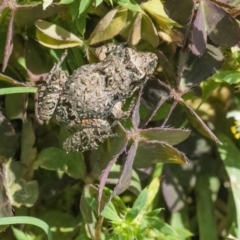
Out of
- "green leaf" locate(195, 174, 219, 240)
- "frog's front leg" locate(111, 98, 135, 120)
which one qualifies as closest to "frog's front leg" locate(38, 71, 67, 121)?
"frog's front leg" locate(111, 98, 135, 120)

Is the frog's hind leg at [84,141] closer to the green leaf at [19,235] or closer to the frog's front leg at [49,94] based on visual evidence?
the frog's front leg at [49,94]

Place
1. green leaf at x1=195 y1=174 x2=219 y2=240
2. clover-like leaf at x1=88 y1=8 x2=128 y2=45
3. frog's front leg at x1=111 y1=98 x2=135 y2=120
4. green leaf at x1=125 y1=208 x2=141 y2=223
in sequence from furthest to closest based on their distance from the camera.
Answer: green leaf at x1=195 y1=174 x2=219 y2=240
frog's front leg at x1=111 y1=98 x2=135 y2=120
clover-like leaf at x1=88 y1=8 x2=128 y2=45
green leaf at x1=125 y1=208 x2=141 y2=223

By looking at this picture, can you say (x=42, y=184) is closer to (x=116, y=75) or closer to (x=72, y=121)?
(x=72, y=121)

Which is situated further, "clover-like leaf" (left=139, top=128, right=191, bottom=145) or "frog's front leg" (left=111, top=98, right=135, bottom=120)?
"frog's front leg" (left=111, top=98, right=135, bottom=120)

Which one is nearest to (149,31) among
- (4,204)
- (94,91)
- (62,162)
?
(94,91)

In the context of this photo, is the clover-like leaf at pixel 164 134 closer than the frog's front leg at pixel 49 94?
Yes

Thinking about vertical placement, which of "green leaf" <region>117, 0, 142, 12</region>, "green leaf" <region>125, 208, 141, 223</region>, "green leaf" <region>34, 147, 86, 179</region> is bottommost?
"green leaf" <region>34, 147, 86, 179</region>

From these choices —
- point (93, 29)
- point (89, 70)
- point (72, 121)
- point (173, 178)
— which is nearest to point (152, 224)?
point (173, 178)

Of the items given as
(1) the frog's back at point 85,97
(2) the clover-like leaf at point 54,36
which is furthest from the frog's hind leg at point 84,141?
(2) the clover-like leaf at point 54,36

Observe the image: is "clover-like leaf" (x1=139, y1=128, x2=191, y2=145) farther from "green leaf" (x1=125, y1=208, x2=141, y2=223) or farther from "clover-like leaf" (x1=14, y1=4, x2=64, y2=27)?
"clover-like leaf" (x1=14, y1=4, x2=64, y2=27)
